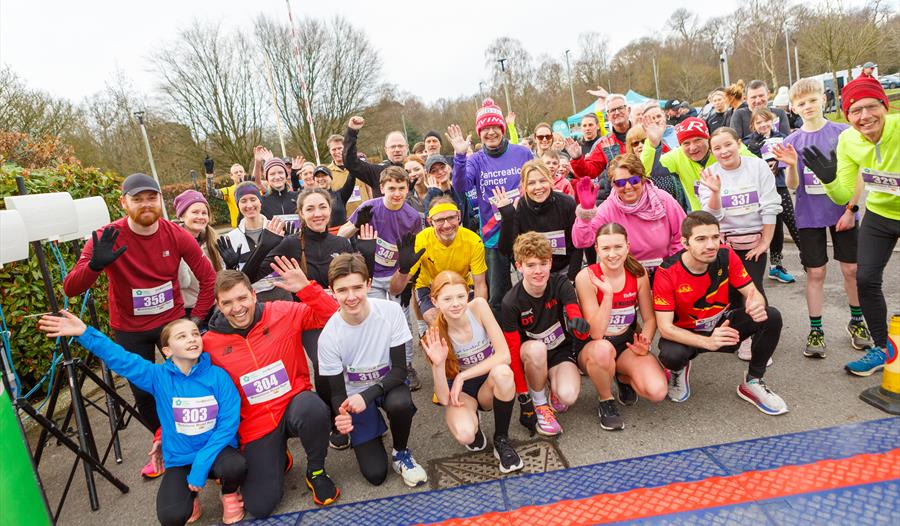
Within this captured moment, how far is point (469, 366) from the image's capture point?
133 inches

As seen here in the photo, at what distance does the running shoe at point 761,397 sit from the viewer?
3176 millimetres

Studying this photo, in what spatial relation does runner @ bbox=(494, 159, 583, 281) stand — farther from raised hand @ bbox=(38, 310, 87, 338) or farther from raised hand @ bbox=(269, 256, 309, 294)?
raised hand @ bbox=(38, 310, 87, 338)

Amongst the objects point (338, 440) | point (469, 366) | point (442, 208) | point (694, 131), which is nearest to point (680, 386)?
point (469, 366)

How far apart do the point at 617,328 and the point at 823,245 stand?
1839 mm

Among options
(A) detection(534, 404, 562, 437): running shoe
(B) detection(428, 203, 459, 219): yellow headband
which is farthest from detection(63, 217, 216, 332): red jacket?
(A) detection(534, 404, 562, 437): running shoe

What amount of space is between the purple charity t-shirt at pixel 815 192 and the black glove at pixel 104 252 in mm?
4882

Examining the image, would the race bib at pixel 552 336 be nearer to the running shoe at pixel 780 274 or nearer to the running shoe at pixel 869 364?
the running shoe at pixel 869 364

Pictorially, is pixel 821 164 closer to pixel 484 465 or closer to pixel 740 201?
pixel 740 201

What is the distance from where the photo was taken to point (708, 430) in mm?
3139

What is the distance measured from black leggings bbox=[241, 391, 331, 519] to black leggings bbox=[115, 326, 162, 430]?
0.97 m

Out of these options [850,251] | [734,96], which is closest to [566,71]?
[734,96]

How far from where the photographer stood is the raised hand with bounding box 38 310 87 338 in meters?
2.72

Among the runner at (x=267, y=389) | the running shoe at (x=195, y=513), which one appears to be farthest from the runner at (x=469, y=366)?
the running shoe at (x=195, y=513)

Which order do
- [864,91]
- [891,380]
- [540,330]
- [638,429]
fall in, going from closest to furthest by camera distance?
[891,380] < [864,91] < [638,429] < [540,330]
